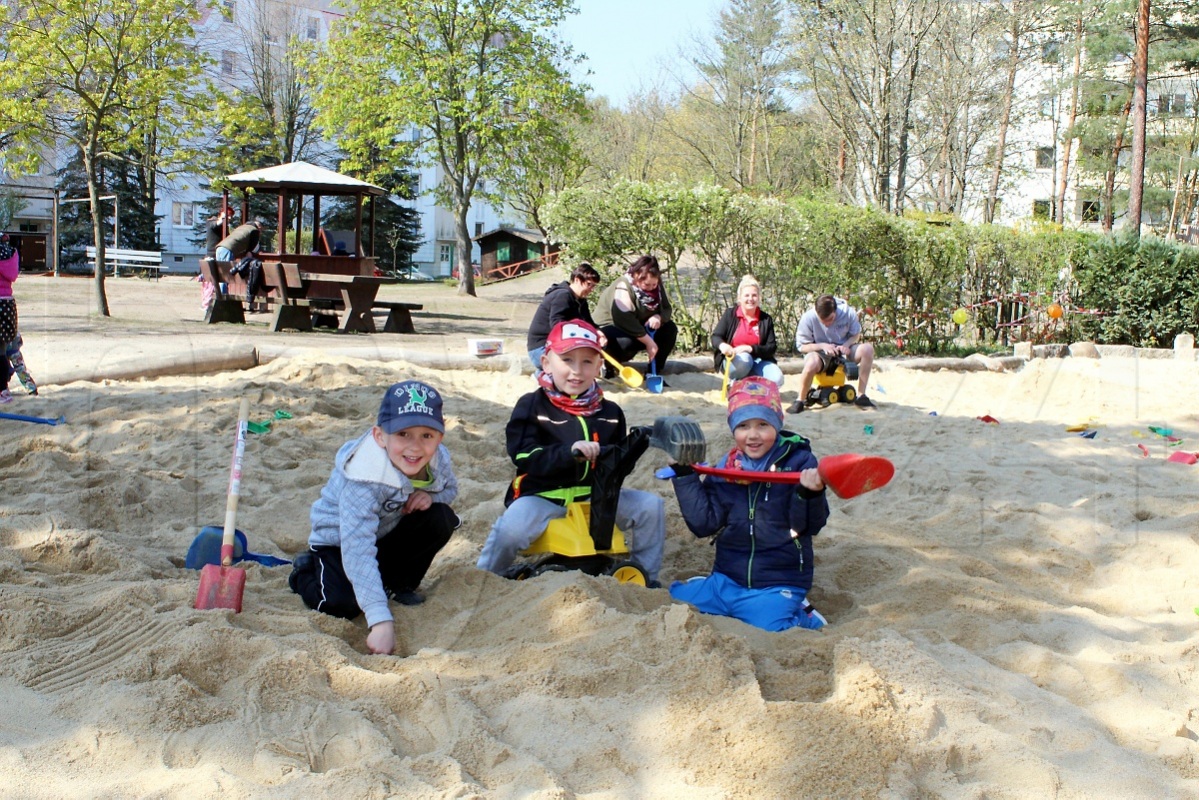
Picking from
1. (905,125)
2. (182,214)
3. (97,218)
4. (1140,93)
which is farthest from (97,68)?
(182,214)

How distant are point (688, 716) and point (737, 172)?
3269 cm

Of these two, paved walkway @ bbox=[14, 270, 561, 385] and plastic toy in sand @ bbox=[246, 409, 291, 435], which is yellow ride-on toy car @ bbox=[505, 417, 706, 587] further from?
paved walkway @ bbox=[14, 270, 561, 385]

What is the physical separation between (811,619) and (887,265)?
9471mm

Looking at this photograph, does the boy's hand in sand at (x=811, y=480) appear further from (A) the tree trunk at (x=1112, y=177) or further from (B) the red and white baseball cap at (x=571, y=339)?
(A) the tree trunk at (x=1112, y=177)

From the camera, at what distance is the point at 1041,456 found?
21.0 ft

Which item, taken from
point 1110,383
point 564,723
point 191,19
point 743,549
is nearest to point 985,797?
point 564,723

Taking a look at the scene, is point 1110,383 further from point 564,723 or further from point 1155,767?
point 564,723

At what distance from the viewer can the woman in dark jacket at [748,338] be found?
834 centimetres

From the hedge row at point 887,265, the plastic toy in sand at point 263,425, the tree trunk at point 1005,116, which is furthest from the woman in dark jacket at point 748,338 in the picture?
the tree trunk at point 1005,116

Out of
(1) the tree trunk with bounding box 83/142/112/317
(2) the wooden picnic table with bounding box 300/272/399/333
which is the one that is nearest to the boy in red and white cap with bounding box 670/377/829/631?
(2) the wooden picnic table with bounding box 300/272/399/333

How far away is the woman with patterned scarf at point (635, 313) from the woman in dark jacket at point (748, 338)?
557mm

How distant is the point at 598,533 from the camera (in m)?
3.77

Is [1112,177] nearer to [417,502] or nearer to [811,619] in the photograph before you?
[811,619]

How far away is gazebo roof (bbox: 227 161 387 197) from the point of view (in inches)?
619
